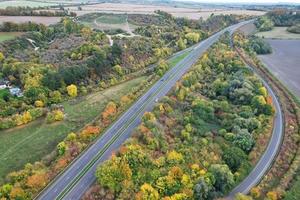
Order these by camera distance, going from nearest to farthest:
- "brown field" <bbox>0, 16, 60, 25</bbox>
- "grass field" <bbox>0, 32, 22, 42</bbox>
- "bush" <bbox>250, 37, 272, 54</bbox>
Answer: "grass field" <bbox>0, 32, 22, 42</bbox> → "brown field" <bbox>0, 16, 60, 25</bbox> → "bush" <bbox>250, 37, 272, 54</bbox>

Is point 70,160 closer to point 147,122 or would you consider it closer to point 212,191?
point 147,122

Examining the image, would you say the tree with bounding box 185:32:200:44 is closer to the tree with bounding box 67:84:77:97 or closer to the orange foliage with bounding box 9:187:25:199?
the tree with bounding box 67:84:77:97

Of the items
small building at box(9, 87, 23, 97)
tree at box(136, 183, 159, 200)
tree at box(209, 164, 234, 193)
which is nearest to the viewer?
tree at box(136, 183, 159, 200)

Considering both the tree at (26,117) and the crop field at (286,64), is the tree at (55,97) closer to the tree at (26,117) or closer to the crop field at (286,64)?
the tree at (26,117)

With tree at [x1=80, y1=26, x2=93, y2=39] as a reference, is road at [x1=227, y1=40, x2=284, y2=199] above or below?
below

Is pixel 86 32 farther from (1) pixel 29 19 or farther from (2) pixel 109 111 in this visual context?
(2) pixel 109 111

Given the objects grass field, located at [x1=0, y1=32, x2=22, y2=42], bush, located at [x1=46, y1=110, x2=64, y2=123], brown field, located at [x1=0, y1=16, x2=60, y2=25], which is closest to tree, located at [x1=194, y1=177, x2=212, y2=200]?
bush, located at [x1=46, y1=110, x2=64, y2=123]

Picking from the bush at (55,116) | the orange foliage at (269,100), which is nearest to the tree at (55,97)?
the bush at (55,116)

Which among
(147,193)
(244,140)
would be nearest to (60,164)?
(147,193)

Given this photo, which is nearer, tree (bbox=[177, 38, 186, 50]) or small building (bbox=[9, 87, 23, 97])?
small building (bbox=[9, 87, 23, 97])
